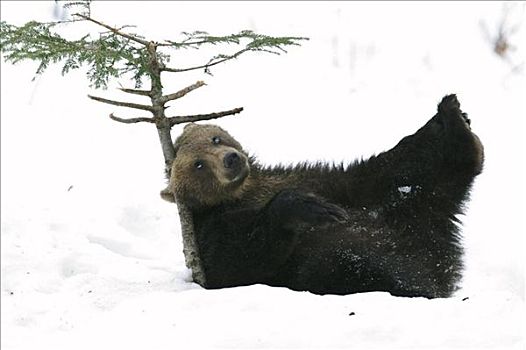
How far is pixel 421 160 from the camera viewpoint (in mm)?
5797

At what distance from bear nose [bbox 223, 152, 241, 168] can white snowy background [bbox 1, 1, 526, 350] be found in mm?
803

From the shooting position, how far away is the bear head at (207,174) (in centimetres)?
571

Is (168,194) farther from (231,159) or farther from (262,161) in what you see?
(262,161)

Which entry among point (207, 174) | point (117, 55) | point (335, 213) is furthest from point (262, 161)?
point (117, 55)

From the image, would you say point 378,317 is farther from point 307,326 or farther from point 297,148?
point 297,148

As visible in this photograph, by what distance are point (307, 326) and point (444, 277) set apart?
1.83m

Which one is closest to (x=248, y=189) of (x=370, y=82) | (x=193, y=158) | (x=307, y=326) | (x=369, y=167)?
(x=193, y=158)

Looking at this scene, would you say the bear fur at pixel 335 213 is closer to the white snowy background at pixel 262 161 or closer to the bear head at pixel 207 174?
the bear head at pixel 207 174

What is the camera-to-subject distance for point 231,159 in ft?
18.6

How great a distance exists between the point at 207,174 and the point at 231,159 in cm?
21

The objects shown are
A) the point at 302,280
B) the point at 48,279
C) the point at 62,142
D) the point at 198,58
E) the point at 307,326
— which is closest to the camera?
the point at 307,326

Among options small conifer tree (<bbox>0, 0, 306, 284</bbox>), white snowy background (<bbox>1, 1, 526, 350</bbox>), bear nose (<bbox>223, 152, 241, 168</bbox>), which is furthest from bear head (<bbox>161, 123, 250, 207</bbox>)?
white snowy background (<bbox>1, 1, 526, 350</bbox>)

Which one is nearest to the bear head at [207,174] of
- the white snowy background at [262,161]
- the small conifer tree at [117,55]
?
the small conifer tree at [117,55]

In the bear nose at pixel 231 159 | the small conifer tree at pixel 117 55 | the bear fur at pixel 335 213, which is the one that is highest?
the small conifer tree at pixel 117 55
